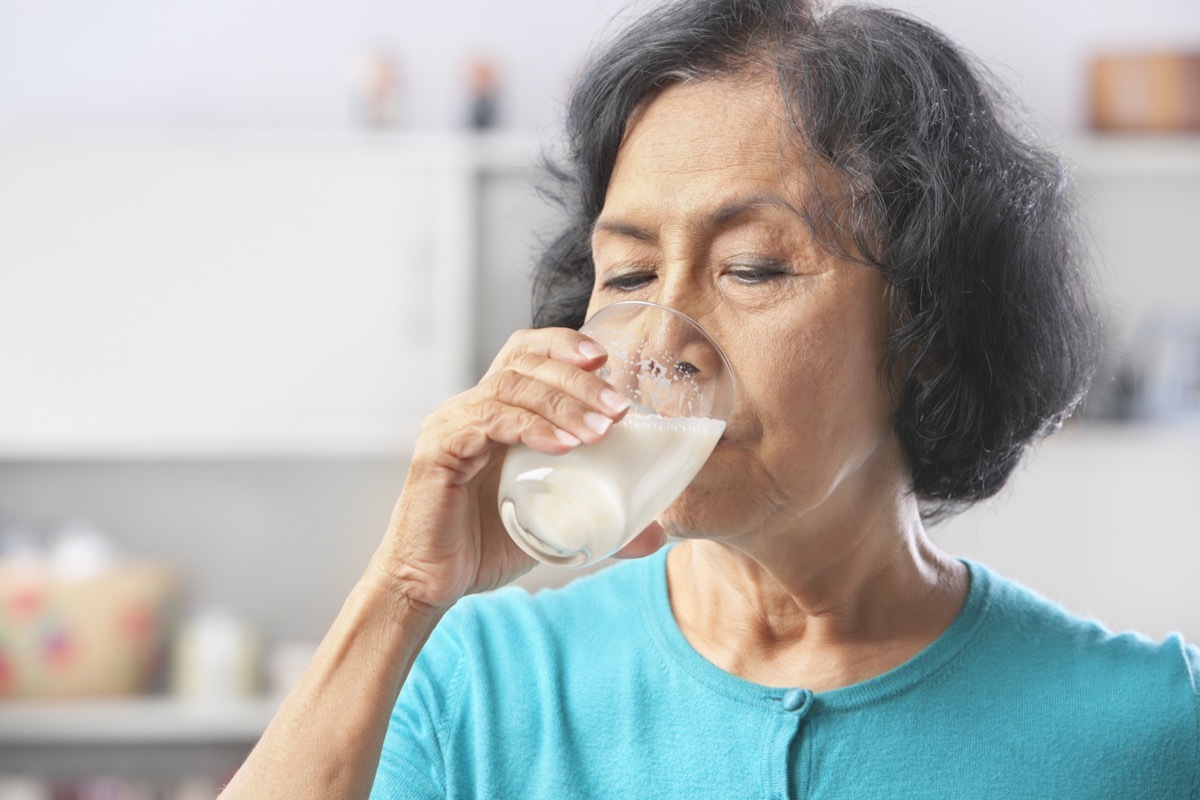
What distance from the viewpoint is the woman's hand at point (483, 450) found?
894 mm

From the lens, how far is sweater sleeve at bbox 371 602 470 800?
1.16 metres

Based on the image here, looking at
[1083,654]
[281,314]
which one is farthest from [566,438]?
[281,314]

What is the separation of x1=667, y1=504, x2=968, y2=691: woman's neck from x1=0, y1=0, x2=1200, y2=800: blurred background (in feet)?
6.72

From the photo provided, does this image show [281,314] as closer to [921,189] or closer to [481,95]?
[481,95]

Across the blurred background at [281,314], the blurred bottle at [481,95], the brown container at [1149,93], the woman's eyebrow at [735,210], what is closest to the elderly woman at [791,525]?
the woman's eyebrow at [735,210]

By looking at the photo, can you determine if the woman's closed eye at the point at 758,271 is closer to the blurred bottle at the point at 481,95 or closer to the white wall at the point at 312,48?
the blurred bottle at the point at 481,95

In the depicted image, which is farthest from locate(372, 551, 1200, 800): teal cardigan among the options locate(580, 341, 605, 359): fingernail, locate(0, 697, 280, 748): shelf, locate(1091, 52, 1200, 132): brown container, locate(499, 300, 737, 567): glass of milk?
locate(1091, 52, 1200, 132): brown container

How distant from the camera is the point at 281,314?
3365 mm

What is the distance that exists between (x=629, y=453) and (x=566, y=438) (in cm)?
5

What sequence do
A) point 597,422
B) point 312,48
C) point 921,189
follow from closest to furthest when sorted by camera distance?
point 597,422, point 921,189, point 312,48

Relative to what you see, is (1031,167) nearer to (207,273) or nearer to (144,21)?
(207,273)

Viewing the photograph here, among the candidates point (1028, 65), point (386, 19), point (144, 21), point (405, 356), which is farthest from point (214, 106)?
point (1028, 65)

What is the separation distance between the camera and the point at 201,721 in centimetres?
335

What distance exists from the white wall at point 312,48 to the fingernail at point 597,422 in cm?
283
